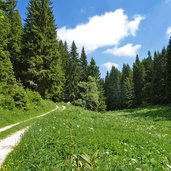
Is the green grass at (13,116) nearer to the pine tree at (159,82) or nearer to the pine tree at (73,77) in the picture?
the pine tree at (73,77)

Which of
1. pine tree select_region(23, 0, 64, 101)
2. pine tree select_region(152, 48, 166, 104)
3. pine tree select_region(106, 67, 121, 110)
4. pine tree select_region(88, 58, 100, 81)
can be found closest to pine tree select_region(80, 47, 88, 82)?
pine tree select_region(88, 58, 100, 81)

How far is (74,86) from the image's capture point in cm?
7838

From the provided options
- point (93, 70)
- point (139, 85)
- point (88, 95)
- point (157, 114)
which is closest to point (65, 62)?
point (93, 70)

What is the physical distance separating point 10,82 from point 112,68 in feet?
279

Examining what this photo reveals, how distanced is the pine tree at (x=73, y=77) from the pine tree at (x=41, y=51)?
913 inches

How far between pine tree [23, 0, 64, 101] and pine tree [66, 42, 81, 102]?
76.1 ft

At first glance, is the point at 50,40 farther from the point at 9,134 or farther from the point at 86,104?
the point at 9,134

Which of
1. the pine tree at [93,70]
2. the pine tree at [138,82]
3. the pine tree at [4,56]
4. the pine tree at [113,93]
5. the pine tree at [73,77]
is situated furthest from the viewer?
the pine tree at [113,93]

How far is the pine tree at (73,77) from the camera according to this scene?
77125 mm

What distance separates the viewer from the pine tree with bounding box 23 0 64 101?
4969cm

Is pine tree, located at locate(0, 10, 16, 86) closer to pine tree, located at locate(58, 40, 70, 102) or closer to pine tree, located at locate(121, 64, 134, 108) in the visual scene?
pine tree, located at locate(58, 40, 70, 102)

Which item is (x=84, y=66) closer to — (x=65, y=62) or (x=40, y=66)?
(x=65, y=62)

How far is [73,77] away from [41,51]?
2904cm

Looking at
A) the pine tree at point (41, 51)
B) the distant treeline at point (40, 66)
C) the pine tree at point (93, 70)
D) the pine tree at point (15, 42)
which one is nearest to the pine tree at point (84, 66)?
the distant treeline at point (40, 66)
